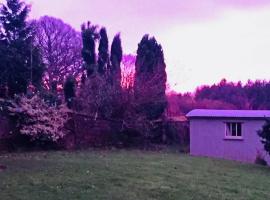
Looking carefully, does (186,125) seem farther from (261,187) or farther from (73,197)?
(73,197)

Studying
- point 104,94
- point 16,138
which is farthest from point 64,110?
point 104,94

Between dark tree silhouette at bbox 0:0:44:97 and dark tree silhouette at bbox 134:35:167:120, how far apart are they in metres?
6.04

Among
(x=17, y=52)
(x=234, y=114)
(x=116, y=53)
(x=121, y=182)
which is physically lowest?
(x=121, y=182)

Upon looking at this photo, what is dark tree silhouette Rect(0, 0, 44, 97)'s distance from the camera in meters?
24.0

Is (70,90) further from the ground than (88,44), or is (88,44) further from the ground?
(88,44)

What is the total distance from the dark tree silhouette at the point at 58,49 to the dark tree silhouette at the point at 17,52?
10669 millimetres

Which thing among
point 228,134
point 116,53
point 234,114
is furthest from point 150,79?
point 116,53

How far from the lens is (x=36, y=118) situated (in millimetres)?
19281

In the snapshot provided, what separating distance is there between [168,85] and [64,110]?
12693mm

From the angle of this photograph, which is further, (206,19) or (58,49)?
(58,49)

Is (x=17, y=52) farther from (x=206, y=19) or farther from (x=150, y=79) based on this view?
(x=206, y=19)

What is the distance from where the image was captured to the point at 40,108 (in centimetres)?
1977


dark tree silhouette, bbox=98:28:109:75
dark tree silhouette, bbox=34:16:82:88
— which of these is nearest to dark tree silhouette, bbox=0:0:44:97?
dark tree silhouette, bbox=98:28:109:75

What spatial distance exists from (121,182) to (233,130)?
15.1 m
